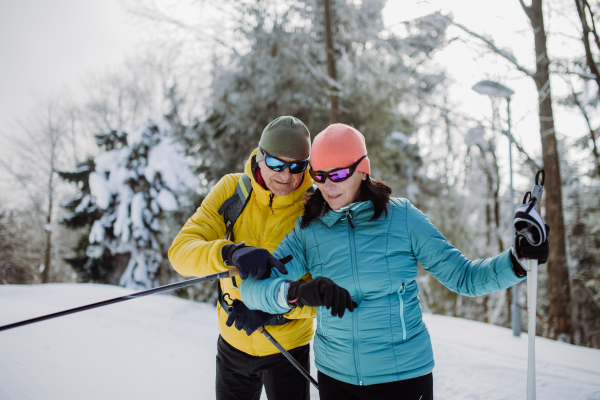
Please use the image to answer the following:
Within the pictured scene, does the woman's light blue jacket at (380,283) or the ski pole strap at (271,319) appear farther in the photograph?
the ski pole strap at (271,319)

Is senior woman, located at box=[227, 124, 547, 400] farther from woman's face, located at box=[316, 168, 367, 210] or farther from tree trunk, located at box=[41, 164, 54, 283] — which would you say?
tree trunk, located at box=[41, 164, 54, 283]

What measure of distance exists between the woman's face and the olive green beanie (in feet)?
0.87

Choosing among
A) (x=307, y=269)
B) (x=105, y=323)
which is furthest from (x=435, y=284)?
(x=307, y=269)

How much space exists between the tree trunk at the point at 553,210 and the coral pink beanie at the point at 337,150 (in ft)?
21.7

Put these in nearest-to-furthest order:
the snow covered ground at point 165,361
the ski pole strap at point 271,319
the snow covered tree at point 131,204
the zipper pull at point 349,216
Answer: the zipper pull at point 349,216
the ski pole strap at point 271,319
the snow covered ground at point 165,361
the snow covered tree at point 131,204

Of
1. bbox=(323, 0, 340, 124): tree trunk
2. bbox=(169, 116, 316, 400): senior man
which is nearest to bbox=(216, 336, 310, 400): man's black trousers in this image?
bbox=(169, 116, 316, 400): senior man

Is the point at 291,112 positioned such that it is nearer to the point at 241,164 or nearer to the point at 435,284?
the point at 241,164

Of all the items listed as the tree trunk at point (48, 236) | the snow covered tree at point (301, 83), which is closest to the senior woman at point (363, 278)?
the snow covered tree at point (301, 83)

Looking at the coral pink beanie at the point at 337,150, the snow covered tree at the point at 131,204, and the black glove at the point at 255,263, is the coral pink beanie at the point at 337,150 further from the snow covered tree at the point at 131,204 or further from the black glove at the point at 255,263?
the snow covered tree at the point at 131,204

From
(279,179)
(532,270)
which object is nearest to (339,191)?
(279,179)

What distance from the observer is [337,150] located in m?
1.59

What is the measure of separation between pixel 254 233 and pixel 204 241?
29 centimetres

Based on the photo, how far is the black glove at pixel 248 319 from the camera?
1.61 metres

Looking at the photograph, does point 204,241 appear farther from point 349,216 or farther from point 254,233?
point 349,216
